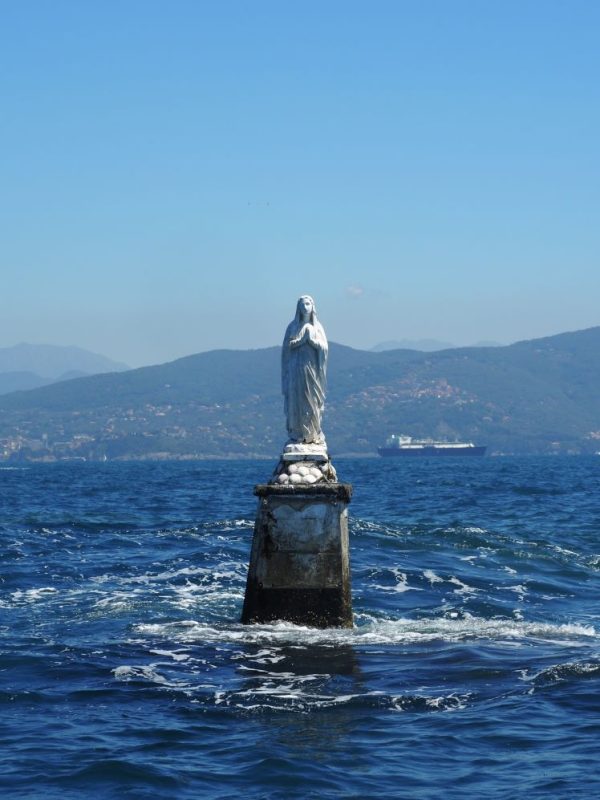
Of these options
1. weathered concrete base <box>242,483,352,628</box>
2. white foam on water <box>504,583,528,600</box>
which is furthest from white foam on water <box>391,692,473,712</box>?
white foam on water <box>504,583,528,600</box>

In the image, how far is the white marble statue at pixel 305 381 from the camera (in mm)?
24234

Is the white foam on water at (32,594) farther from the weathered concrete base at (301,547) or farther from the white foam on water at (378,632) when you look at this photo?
the weathered concrete base at (301,547)

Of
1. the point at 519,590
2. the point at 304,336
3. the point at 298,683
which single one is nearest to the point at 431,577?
the point at 519,590

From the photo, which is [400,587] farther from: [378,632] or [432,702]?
[432,702]

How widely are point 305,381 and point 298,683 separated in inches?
240

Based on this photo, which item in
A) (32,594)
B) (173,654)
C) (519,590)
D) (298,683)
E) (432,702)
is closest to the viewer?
(432,702)

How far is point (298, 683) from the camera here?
65.6 ft

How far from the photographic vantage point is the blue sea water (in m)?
15.8

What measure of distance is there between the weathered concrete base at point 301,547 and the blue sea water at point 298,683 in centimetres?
57

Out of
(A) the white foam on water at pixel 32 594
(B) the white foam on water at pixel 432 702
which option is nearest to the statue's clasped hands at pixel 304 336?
(B) the white foam on water at pixel 432 702

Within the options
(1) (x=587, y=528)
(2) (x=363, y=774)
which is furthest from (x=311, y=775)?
(1) (x=587, y=528)

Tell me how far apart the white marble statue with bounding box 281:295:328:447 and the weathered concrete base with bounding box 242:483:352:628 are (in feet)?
3.95

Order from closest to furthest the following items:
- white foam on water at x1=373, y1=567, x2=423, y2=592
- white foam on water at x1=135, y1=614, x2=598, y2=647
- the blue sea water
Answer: the blue sea water < white foam on water at x1=135, y1=614, x2=598, y2=647 < white foam on water at x1=373, y1=567, x2=423, y2=592

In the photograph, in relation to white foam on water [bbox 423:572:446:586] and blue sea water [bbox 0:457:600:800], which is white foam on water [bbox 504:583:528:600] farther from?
white foam on water [bbox 423:572:446:586]
